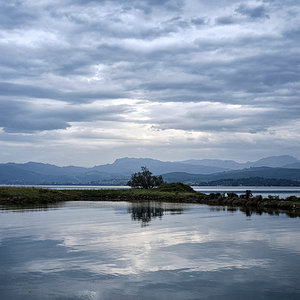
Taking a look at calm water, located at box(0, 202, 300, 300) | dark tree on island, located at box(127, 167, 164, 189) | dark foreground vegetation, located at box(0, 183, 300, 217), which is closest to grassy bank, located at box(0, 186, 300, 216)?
dark foreground vegetation, located at box(0, 183, 300, 217)

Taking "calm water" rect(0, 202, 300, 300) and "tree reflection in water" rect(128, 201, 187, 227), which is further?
"tree reflection in water" rect(128, 201, 187, 227)

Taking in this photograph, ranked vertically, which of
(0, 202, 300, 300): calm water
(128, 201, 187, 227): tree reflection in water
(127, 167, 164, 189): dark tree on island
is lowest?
(128, 201, 187, 227): tree reflection in water

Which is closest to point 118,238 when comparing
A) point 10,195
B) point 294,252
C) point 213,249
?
point 213,249

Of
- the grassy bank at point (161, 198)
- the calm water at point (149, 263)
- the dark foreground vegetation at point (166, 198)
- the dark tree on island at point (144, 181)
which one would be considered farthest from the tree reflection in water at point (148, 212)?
the dark tree on island at point (144, 181)

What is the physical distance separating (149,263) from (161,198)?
220 feet

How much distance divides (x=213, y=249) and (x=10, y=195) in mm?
62825

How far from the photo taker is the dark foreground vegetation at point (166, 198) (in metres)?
61.2

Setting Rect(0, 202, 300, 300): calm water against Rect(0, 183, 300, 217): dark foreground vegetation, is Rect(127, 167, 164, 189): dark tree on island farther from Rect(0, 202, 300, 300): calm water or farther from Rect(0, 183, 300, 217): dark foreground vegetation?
Rect(0, 202, 300, 300): calm water

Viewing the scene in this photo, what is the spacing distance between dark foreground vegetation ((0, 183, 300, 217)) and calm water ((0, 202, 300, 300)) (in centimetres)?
2790

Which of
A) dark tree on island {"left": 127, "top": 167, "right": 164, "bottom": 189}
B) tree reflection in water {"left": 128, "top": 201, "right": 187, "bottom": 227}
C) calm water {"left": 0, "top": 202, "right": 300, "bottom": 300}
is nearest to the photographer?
calm water {"left": 0, "top": 202, "right": 300, "bottom": 300}

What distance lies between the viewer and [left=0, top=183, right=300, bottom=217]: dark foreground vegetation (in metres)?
61.2

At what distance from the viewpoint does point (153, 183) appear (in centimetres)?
12344

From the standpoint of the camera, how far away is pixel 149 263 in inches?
822

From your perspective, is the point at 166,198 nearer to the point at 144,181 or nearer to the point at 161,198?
the point at 161,198
